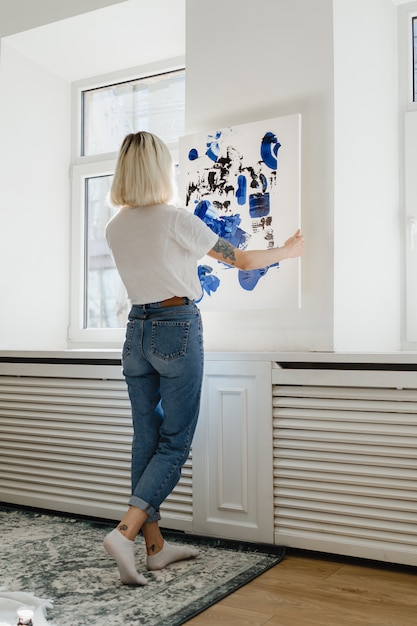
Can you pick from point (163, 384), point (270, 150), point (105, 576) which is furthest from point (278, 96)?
point (105, 576)

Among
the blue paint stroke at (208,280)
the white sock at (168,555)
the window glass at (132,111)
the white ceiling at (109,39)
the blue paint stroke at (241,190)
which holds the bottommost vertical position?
the white sock at (168,555)

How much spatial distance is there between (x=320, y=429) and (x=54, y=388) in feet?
4.26

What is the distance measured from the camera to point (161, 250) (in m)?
2.29

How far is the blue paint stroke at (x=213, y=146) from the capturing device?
113 inches

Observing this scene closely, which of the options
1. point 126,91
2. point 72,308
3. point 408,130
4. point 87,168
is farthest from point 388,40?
point 72,308

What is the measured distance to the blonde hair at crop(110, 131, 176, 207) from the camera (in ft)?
7.61

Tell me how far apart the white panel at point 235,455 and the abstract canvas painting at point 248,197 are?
11.9 inches

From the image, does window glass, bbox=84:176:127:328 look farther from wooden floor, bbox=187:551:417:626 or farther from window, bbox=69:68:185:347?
wooden floor, bbox=187:551:417:626

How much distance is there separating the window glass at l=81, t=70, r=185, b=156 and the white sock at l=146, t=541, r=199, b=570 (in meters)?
2.03

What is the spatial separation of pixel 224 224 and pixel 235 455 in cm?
91

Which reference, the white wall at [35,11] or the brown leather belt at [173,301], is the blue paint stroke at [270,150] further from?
the white wall at [35,11]

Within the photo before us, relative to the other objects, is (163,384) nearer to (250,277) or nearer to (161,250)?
(161,250)

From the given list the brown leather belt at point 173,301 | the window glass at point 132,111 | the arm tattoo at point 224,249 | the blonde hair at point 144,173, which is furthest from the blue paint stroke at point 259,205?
the window glass at point 132,111

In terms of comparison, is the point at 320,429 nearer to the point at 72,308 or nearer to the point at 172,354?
the point at 172,354
